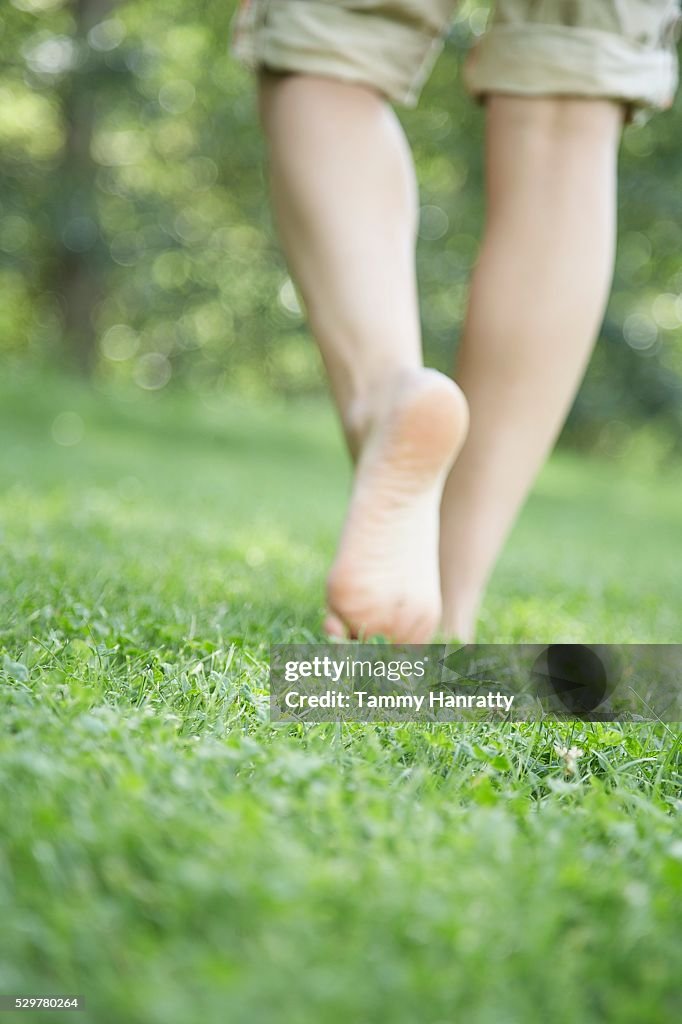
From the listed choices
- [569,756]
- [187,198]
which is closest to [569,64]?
[569,756]

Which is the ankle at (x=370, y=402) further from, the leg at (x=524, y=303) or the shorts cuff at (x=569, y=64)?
the shorts cuff at (x=569, y=64)

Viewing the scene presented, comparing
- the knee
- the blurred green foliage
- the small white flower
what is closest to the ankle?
the knee

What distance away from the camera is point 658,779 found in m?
1.02

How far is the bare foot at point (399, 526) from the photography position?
4.79 feet

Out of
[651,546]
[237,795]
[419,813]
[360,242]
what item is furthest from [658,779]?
[651,546]

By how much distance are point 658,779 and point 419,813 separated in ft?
1.02

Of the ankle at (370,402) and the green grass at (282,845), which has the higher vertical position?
the ankle at (370,402)

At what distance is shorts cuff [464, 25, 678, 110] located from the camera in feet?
5.37

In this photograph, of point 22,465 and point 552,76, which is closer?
point 552,76

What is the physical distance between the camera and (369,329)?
1599 mm

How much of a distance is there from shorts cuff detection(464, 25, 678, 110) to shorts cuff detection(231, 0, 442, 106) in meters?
0.13

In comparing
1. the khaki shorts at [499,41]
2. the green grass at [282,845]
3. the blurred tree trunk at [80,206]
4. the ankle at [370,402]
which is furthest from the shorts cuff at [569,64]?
the blurred tree trunk at [80,206]

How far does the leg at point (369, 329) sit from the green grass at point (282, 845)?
150mm

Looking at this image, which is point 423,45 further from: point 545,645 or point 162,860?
point 162,860
